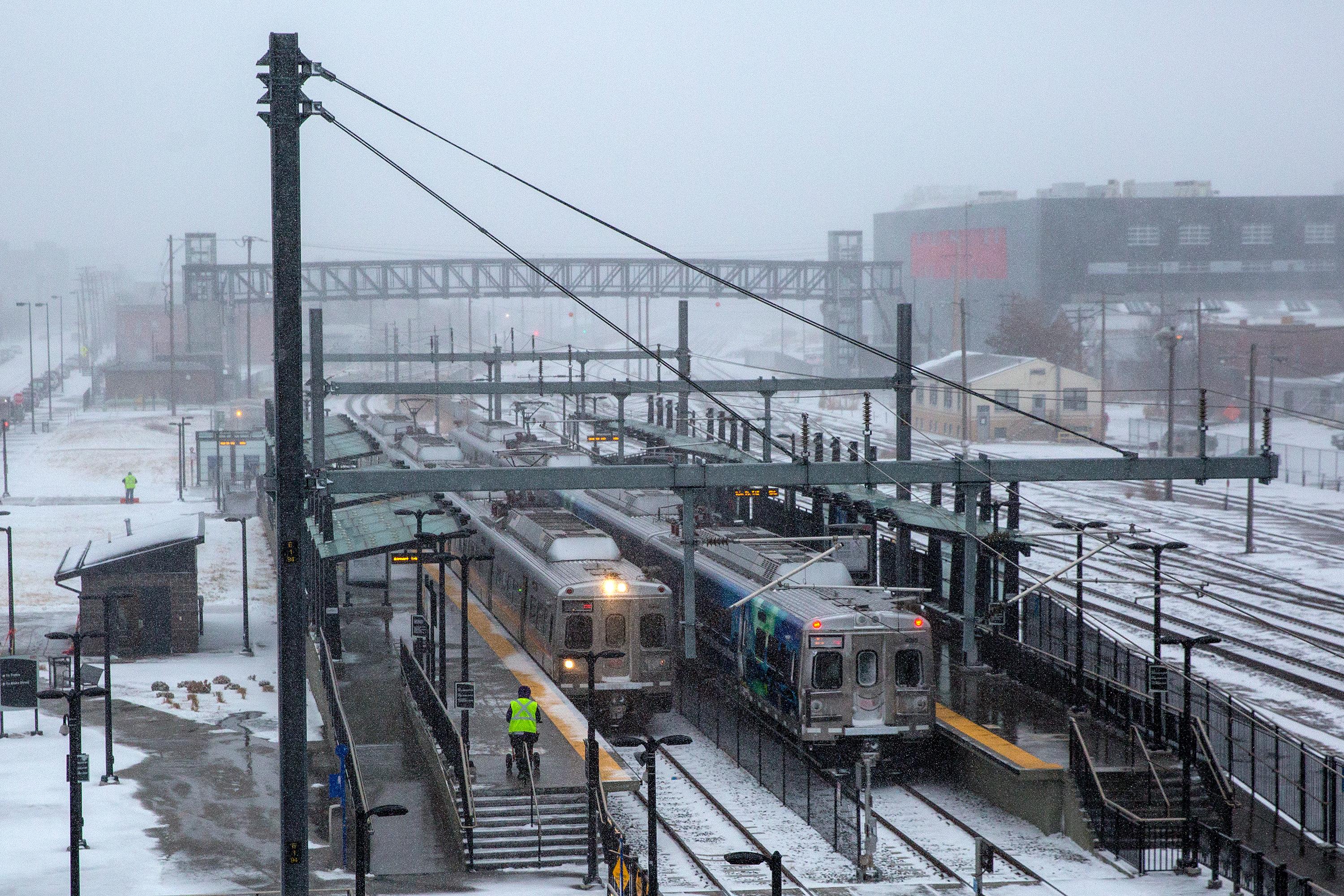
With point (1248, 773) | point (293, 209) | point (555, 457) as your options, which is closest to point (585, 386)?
point (555, 457)

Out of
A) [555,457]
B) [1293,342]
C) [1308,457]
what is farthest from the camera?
[1293,342]

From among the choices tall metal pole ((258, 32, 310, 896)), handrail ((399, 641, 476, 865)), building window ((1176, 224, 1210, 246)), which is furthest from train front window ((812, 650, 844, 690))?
building window ((1176, 224, 1210, 246))

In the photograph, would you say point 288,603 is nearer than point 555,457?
Yes

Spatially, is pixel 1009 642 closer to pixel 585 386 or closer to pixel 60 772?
pixel 585 386

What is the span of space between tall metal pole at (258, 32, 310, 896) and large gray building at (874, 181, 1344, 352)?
79.7m

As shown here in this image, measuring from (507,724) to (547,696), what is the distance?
203 centimetres

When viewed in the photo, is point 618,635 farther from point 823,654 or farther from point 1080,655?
point 1080,655

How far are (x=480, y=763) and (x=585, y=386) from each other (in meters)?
15.1

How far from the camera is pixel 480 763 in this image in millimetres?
19750

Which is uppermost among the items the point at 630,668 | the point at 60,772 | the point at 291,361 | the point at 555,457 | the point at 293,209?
the point at 293,209

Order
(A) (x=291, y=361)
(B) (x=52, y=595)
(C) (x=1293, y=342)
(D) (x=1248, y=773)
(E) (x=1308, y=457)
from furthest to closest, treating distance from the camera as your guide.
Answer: (C) (x=1293, y=342)
(E) (x=1308, y=457)
(B) (x=52, y=595)
(D) (x=1248, y=773)
(A) (x=291, y=361)

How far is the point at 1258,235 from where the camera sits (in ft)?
299

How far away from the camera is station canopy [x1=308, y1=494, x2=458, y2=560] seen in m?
24.8

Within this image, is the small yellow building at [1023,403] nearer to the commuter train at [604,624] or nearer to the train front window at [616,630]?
the commuter train at [604,624]
